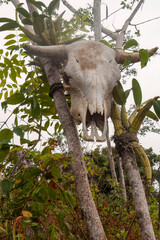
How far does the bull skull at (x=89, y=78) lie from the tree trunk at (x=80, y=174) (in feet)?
0.23

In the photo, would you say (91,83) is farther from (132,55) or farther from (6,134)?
(6,134)

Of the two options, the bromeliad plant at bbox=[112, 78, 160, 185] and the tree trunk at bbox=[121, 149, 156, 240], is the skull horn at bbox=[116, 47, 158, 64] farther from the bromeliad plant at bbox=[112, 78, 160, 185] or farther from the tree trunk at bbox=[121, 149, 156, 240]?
the tree trunk at bbox=[121, 149, 156, 240]

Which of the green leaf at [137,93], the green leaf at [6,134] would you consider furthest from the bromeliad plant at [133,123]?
the green leaf at [6,134]

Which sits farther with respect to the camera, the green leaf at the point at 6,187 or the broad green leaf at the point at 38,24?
the broad green leaf at the point at 38,24

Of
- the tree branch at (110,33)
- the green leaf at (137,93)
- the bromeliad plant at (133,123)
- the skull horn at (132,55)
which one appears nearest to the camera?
the bromeliad plant at (133,123)

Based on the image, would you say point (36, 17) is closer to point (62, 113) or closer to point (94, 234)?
point (62, 113)

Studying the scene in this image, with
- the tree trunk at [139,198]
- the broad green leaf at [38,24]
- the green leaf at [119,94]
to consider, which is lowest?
the tree trunk at [139,198]

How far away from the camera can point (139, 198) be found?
1513 millimetres

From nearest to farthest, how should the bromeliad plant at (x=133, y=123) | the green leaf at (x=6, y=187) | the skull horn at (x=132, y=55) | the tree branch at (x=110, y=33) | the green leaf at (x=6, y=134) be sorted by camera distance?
the green leaf at (x=6, y=187)
the green leaf at (x=6, y=134)
the bromeliad plant at (x=133, y=123)
the skull horn at (x=132, y=55)
the tree branch at (x=110, y=33)

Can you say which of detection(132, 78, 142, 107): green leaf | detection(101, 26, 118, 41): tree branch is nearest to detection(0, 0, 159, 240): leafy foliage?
detection(132, 78, 142, 107): green leaf

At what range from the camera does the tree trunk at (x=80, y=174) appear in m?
1.34

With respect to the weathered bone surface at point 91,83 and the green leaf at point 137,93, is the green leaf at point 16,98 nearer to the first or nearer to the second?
the weathered bone surface at point 91,83

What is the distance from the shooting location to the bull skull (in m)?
1.62

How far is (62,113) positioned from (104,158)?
12.7 meters
